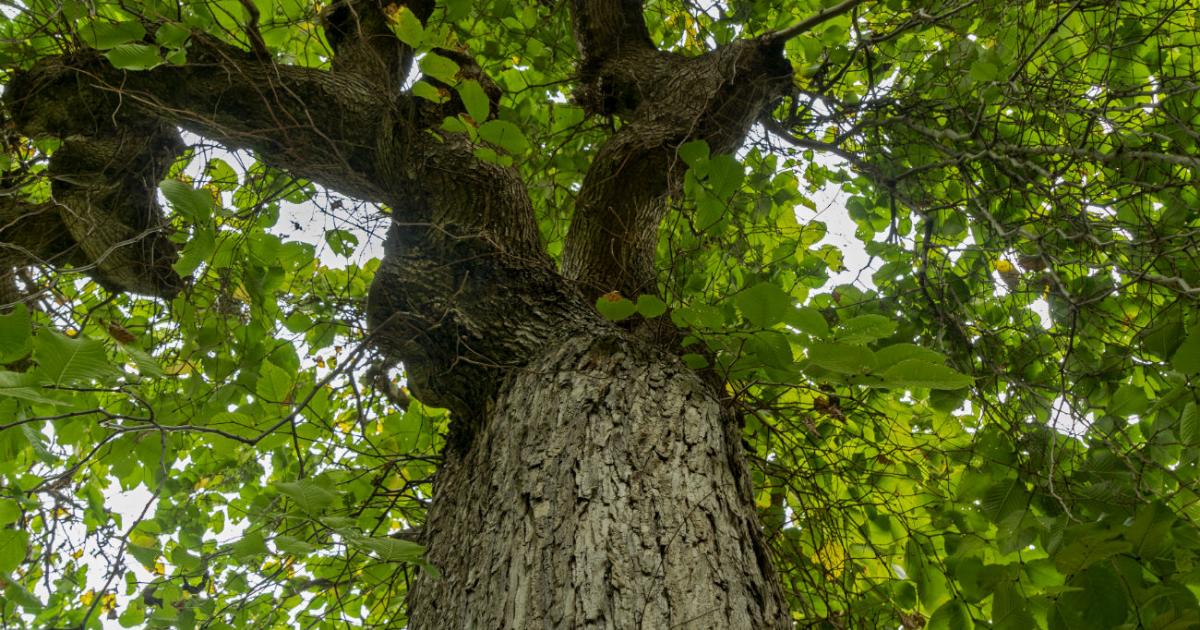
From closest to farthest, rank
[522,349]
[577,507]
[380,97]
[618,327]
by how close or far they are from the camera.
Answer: [577,507] < [522,349] < [618,327] < [380,97]

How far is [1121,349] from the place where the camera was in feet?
7.00

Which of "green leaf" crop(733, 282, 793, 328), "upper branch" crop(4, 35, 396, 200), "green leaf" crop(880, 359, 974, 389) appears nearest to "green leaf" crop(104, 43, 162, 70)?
"upper branch" crop(4, 35, 396, 200)

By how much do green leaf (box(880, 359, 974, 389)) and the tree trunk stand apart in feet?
1.43

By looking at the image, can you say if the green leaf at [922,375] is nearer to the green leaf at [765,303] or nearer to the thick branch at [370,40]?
the green leaf at [765,303]

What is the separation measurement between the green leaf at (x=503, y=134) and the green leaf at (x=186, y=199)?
0.61 m

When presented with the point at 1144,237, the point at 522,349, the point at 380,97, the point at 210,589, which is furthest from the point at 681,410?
the point at 210,589

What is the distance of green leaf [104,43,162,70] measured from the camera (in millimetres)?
1498

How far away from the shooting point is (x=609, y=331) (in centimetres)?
171

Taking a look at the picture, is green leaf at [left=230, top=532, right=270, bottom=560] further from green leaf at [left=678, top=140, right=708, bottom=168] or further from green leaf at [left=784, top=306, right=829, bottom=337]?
green leaf at [left=678, top=140, right=708, bottom=168]

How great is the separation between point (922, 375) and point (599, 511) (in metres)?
0.62

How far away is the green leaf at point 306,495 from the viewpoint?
3.28 feet

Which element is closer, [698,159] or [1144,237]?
[698,159]

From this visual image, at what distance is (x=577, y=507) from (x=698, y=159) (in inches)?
34.9

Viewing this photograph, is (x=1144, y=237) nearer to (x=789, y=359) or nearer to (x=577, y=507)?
(x=789, y=359)
